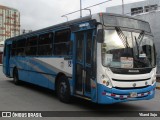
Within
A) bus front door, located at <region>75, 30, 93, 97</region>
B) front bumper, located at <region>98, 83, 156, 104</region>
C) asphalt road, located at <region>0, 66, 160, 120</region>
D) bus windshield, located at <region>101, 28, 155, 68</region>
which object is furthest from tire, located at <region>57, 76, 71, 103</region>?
bus windshield, located at <region>101, 28, 155, 68</region>

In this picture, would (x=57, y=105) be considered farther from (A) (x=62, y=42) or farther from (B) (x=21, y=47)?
(B) (x=21, y=47)

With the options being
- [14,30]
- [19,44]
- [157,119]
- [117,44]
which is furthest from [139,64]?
[14,30]

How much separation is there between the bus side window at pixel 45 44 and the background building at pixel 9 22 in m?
70.3

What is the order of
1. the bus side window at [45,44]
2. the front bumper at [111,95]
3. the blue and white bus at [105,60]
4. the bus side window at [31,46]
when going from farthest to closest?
the bus side window at [31,46] < the bus side window at [45,44] < the blue and white bus at [105,60] < the front bumper at [111,95]

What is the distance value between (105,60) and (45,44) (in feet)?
16.1

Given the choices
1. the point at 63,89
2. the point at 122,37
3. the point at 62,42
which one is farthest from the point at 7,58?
the point at 122,37

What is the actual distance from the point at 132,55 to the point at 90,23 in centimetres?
163

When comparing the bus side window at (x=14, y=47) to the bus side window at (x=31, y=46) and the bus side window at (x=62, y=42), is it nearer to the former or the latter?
the bus side window at (x=31, y=46)

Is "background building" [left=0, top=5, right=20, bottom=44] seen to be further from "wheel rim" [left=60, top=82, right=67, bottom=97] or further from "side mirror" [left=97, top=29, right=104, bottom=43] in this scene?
"side mirror" [left=97, top=29, right=104, bottom=43]

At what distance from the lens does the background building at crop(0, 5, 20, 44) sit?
273 feet

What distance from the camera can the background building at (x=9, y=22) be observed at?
3278 inches

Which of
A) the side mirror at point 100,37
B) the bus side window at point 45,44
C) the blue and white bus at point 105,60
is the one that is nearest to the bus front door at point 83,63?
the blue and white bus at point 105,60

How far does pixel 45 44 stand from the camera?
42.0ft

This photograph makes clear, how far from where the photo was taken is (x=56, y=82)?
37.2ft
